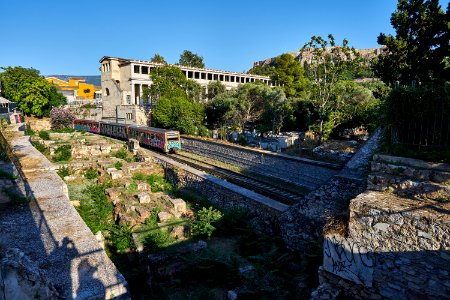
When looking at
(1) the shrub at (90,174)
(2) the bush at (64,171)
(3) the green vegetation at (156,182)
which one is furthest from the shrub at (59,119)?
(3) the green vegetation at (156,182)

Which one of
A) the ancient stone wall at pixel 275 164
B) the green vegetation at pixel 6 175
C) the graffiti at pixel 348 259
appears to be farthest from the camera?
the ancient stone wall at pixel 275 164

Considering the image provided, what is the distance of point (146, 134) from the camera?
24625 mm

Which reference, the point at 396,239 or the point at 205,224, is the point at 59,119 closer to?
the point at 205,224

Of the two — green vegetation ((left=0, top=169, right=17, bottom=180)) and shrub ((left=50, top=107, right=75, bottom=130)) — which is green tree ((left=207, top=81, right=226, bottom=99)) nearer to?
shrub ((left=50, top=107, right=75, bottom=130))

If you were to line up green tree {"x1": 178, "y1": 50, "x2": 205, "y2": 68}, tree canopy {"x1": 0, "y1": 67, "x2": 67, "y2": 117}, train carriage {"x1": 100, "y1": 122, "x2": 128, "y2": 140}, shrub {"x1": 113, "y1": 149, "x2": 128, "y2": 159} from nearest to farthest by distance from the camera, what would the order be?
A: 1. shrub {"x1": 113, "y1": 149, "x2": 128, "y2": 159}
2. train carriage {"x1": 100, "y1": 122, "x2": 128, "y2": 140}
3. tree canopy {"x1": 0, "y1": 67, "x2": 67, "y2": 117}
4. green tree {"x1": 178, "y1": 50, "x2": 205, "y2": 68}

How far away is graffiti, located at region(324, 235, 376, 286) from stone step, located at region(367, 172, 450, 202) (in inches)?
45.7

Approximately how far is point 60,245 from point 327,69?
2012 centimetres

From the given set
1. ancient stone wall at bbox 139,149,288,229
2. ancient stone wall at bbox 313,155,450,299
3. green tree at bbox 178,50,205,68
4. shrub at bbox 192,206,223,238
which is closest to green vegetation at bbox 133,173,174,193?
ancient stone wall at bbox 139,149,288,229

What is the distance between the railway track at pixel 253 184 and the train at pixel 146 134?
235 centimetres

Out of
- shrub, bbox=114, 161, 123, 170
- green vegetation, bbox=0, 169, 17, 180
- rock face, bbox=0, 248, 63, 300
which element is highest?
green vegetation, bbox=0, 169, 17, 180

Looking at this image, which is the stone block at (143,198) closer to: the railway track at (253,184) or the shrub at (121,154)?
the railway track at (253,184)

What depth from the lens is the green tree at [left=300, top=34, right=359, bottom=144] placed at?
20.0m

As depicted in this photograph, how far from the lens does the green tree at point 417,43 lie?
16.2 meters

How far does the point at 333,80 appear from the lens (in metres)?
20.6
